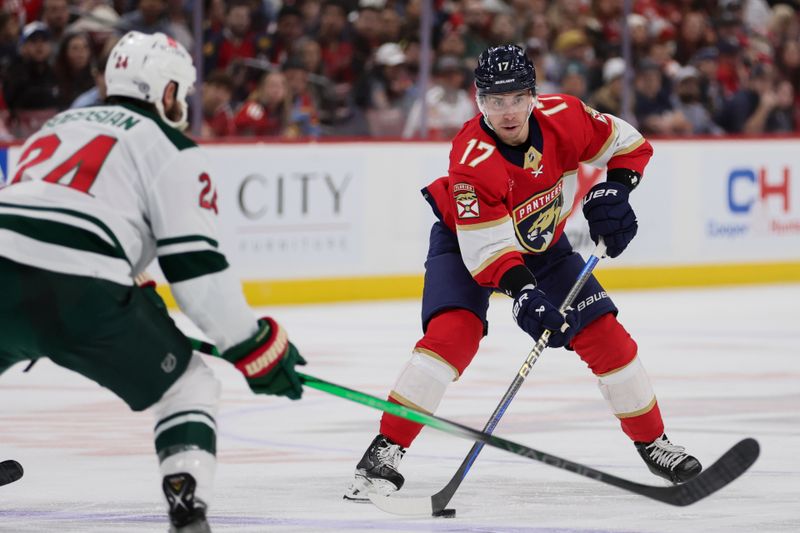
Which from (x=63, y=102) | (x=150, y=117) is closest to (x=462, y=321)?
(x=150, y=117)

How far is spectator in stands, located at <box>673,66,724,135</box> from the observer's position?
33.5 ft

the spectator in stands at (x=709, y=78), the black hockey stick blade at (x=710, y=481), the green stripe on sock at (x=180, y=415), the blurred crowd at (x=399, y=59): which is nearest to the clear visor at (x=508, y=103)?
the black hockey stick blade at (x=710, y=481)

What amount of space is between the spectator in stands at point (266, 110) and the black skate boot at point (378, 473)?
468 cm

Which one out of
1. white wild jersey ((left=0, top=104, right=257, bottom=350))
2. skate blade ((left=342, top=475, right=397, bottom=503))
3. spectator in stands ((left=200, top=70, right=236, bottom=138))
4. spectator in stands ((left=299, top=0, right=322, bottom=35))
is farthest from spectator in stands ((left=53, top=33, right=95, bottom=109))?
white wild jersey ((left=0, top=104, right=257, bottom=350))

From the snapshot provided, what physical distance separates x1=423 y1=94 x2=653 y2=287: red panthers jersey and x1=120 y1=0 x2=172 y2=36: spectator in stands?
392 centimetres

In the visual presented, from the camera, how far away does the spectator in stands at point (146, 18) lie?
26.1 feet

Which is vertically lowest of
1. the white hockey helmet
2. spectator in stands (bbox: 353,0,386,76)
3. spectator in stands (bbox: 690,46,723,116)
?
spectator in stands (bbox: 690,46,723,116)

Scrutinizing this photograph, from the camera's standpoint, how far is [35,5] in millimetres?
7676

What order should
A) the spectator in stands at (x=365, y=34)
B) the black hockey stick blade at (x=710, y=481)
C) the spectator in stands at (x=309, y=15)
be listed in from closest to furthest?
the black hockey stick blade at (x=710, y=481) → the spectator in stands at (x=309, y=15) → the spectator in stands at (x=365, y=34)

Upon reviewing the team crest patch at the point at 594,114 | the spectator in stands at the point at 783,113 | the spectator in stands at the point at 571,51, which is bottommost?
the spectator in stands at the point at 783,113

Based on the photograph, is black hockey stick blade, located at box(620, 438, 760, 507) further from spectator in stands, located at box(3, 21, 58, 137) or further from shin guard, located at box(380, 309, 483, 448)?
spectator in stands, located at box(3, 21, 58, 137)

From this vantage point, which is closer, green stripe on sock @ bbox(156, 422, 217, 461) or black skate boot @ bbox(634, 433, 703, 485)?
green stripe on sock @ bbox(156, 422, 217, 461)

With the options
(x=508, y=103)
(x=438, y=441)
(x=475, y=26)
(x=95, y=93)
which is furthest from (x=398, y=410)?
(x=475, y=26)

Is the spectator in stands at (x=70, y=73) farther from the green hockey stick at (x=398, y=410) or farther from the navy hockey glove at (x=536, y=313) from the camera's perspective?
the green hockey stick at (x=398, y=410)
